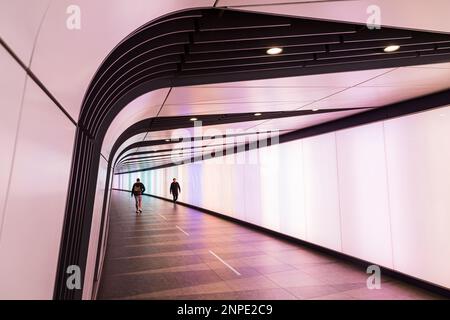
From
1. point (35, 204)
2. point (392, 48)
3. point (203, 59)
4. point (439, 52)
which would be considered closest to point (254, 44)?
point (203, 59)

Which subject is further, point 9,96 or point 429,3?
point 429,3

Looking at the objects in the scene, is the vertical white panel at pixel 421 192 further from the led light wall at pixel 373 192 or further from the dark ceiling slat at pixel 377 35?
the dark ceiling slat at pixel 377 35

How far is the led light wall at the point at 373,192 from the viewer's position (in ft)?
14.9

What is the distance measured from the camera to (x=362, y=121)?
595 cm

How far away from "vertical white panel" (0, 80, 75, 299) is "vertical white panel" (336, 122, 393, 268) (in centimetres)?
543

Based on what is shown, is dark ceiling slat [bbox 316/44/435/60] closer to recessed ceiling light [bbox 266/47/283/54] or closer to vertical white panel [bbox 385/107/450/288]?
recessed ceiling light [bbox 266/47/283/54]

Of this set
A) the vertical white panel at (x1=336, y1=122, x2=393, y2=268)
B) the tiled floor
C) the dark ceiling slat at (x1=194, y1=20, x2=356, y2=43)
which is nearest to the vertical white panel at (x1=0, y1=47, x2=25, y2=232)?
the dark ceiling slat at (x1=194, y1=20, x2=356, y2=43)

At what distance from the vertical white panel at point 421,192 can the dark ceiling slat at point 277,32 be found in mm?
2988

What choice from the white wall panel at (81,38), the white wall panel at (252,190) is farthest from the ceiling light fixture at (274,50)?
the white wall panel at (252,190)

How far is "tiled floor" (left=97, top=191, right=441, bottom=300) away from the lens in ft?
15.1

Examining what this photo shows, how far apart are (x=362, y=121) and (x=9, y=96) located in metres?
6.15
